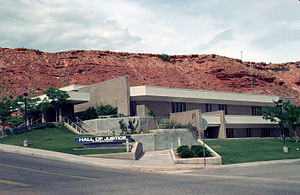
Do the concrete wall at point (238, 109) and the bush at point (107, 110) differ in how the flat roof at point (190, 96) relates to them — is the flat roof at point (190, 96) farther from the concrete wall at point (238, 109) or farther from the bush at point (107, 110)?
the bush at point (107, 110)

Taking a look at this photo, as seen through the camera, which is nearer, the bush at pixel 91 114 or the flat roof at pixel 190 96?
the flat roof at pixel 190 96

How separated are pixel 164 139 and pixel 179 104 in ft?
51.6

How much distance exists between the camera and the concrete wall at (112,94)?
42.4 meters

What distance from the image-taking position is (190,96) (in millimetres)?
47094


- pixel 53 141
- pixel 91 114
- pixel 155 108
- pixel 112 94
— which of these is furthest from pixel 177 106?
pixel 53 141

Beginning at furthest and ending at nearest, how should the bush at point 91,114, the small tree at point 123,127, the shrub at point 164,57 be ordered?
the shrub at point 164,57 → the bush at point 91,114 → the small tree at point 123,127

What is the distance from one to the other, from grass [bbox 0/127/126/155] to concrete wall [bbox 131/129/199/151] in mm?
6978

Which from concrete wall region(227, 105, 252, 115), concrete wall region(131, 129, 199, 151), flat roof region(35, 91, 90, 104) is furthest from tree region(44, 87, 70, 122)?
concrete wall region(227, 105, 252, 115)

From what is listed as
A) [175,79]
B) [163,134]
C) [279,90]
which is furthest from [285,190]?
[279,90]

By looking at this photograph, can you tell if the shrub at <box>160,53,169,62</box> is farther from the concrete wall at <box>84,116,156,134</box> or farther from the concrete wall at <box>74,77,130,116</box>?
the concrete wall at <box>84,116,156,134</box>

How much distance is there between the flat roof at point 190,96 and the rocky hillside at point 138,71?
3896 centimetres

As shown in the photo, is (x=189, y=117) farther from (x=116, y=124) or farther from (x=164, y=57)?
(x=164, y=57)

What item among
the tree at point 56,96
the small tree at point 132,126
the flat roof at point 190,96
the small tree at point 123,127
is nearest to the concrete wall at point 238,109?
the flat roof at point 190,96

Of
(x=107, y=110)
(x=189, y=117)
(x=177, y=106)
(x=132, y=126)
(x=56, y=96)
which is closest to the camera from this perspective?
(x=132, y=126)
